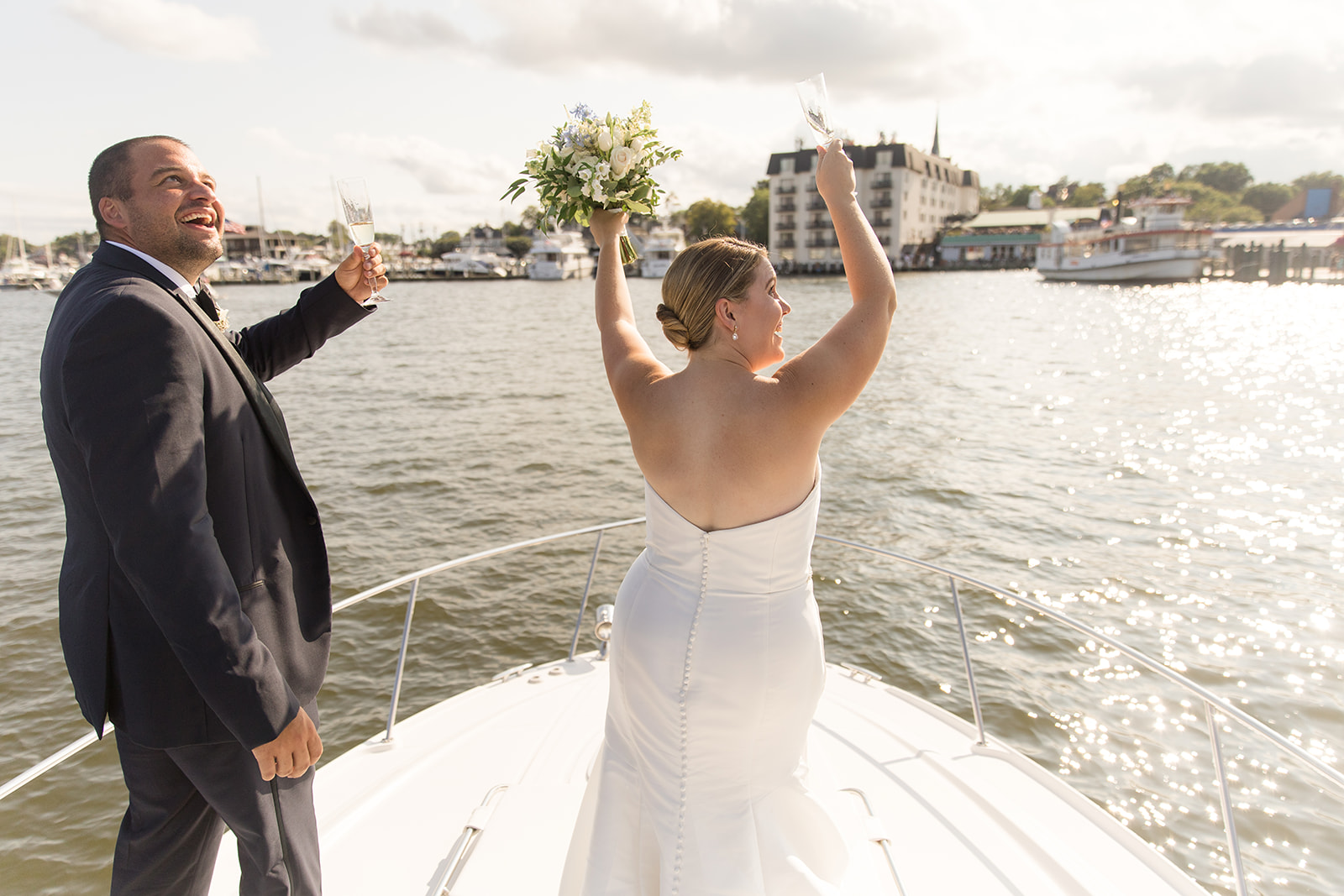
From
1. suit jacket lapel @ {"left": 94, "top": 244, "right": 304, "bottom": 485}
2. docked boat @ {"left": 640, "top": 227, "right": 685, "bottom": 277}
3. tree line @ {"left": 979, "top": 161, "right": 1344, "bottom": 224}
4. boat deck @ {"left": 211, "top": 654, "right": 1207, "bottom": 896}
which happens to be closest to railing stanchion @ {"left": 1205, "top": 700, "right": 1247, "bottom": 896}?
boat deck @ {"left": 211, "top": 654, "right": 1207, "bottom": 896}

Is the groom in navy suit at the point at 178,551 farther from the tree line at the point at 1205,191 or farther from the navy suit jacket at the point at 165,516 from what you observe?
the tree line at the point at 1205,191

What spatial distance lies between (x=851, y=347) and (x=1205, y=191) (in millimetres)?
122160

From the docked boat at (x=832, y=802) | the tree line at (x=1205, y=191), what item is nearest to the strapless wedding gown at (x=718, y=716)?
the docked boat at (x=832, y=802)

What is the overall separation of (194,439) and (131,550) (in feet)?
0.75

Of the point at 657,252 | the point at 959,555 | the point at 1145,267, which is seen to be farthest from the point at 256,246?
the point at 959,555

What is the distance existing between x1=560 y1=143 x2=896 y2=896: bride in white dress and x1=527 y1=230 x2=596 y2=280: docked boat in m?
72.3

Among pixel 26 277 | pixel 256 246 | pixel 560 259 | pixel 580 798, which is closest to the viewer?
pixel 580 798

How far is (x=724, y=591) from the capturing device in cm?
173

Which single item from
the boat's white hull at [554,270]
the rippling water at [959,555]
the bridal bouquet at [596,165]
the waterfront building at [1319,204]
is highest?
the waterfront building at [1319,204]

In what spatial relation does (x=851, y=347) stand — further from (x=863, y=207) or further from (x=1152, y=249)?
(x=863, y=207)

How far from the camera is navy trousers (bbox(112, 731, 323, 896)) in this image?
1.62 m

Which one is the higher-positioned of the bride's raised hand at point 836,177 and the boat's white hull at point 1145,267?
the boat's white hull at point 1145,267

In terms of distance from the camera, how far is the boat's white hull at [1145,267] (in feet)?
164

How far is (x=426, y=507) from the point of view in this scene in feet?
34.5
